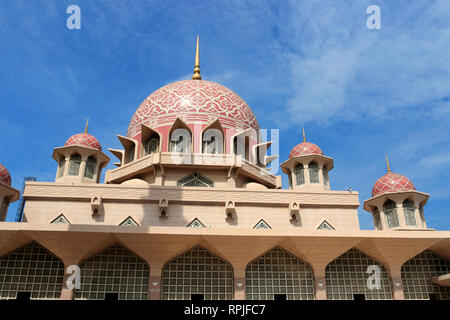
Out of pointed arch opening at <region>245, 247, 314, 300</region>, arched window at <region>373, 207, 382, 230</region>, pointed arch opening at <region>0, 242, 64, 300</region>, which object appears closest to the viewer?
pointed arch opening at <region>0, 242, 64, 300</region>

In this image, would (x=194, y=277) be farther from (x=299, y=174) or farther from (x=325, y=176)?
(x=325, y=176)

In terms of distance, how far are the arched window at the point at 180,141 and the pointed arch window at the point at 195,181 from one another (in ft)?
4.79

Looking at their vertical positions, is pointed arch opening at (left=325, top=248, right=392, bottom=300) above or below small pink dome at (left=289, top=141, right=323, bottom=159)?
below

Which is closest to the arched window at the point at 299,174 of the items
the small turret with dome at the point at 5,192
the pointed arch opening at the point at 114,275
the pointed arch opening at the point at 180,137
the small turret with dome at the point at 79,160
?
the pointed arch opening at the point at 180,137

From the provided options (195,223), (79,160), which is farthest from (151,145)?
(195,223)

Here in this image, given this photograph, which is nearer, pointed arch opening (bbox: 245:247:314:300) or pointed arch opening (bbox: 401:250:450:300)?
pointed arch opening (bbox: 245:247:314:300)

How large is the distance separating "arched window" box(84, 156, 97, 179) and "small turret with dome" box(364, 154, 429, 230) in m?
12.3

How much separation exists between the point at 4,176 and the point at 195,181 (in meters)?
7.57

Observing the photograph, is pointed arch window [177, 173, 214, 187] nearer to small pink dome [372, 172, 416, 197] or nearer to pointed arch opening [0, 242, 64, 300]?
pointed arch opening [0, 242, 64, 300]

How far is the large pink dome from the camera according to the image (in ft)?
62.8

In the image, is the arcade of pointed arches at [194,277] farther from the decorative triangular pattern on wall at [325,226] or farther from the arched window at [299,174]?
the arched window at [299,174]

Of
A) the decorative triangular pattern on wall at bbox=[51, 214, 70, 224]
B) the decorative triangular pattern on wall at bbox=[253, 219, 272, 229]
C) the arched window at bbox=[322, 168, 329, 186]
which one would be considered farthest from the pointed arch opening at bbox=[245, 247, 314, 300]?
the decorative triangular pattern on wall at bbox=[51, 214, 70, 224]
